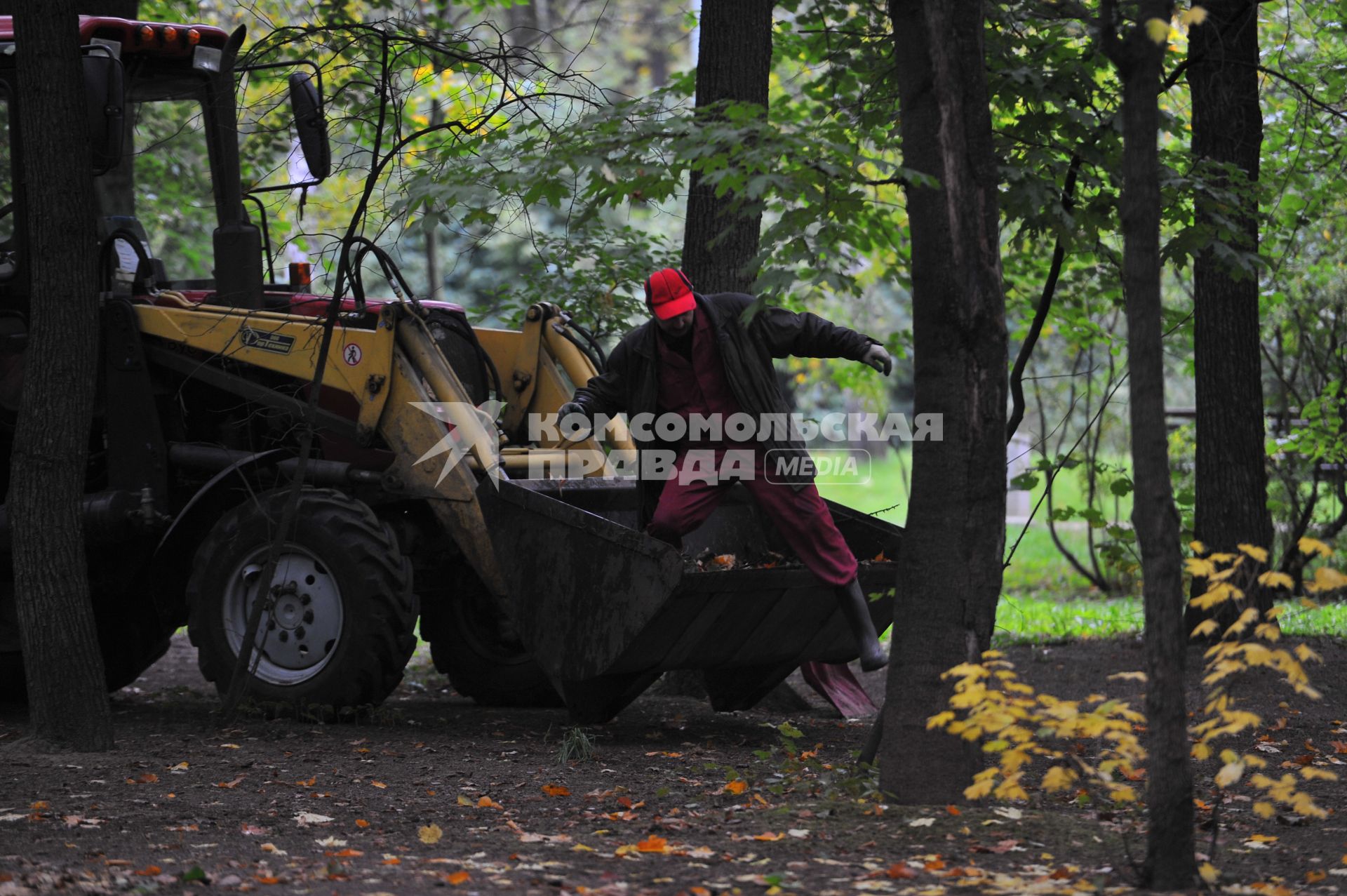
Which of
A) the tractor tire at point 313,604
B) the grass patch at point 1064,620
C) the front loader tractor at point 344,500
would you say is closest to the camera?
the front loader tractor at point 344,500

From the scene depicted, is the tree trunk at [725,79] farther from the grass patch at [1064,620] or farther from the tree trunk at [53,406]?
the grass patch at [1064,620]

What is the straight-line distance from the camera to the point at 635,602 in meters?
5.88

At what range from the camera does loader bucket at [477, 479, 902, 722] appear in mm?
5895

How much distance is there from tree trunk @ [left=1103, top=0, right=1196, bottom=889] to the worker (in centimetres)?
194

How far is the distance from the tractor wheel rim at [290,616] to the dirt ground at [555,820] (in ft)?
0.97

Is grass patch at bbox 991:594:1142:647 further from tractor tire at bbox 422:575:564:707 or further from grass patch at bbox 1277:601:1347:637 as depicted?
tractor tire at bbox 422:575:564:707

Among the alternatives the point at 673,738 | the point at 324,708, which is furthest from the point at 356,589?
the point at 673,738

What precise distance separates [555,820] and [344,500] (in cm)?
246

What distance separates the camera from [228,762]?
589cm

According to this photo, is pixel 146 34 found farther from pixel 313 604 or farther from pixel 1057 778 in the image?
pixel 1057 778

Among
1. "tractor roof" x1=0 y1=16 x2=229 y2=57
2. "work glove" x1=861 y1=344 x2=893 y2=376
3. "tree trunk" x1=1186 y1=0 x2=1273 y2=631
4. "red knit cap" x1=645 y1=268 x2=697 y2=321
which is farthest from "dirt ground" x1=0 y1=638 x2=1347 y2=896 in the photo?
"tractor roof" x1=0 y1=16 x2=229 y2=57

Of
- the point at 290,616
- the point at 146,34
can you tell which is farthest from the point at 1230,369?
the point at 146,34

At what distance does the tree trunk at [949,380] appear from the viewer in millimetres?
4789

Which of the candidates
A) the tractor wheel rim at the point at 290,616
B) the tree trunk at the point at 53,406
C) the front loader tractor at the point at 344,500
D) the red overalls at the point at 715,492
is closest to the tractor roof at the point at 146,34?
the front loader tractor at the point at 344,500
